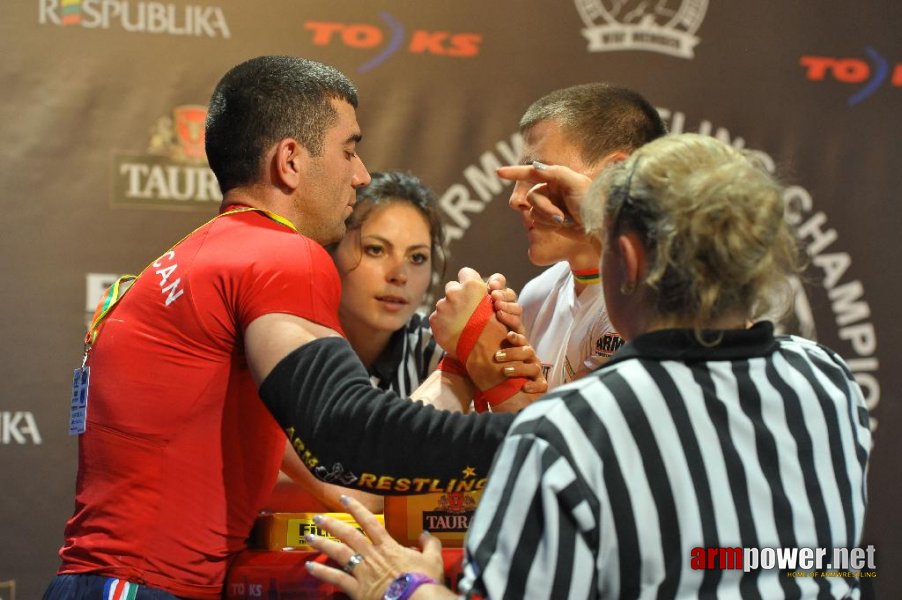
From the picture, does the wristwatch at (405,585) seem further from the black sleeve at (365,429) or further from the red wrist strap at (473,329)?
the red wrist strap at (473,329)

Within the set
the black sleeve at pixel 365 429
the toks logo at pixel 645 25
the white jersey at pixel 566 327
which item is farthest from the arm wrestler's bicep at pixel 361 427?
the toks logo at pixel 645 25

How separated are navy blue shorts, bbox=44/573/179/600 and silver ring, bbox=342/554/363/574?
345 mm

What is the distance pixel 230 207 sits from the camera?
2.00m

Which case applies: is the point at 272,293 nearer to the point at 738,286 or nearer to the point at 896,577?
the point at 738,286

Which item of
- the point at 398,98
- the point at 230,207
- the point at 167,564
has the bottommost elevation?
the point at 167,564

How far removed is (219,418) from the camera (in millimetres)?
1753

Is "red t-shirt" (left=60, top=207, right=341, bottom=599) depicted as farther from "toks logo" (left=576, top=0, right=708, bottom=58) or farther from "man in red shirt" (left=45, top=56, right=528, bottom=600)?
"toks logo" (left=576, top=0, right=708, bottom=58)

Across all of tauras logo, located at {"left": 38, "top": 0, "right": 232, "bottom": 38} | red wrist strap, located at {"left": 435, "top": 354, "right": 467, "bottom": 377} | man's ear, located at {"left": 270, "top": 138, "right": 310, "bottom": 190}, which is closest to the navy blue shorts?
red wrist strap, located at {"left": 435, "top": 354, "right": 467, "bottom": 377}

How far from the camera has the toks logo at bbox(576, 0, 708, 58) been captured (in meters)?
3.63

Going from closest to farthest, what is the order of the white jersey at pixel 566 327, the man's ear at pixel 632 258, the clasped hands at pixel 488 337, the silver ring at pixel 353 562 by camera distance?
the man's ear at pixel 632 258 → the silver ring at pixel 353 562 → the clasped hands at pixel 488 337 → the white jersey at pixel 566 327

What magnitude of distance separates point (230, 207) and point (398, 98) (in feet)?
5.29

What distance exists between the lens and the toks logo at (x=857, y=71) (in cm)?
372

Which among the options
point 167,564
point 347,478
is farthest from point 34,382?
point 347,478

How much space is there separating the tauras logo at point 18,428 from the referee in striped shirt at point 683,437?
245 cm
